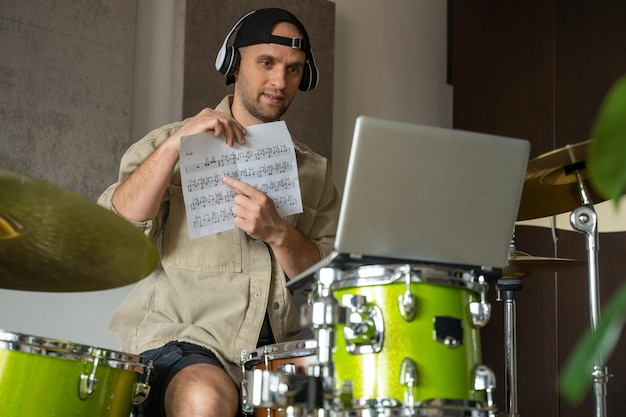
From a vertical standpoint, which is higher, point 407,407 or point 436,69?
point 436,69

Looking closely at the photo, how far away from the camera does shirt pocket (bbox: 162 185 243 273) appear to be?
6.63 feet

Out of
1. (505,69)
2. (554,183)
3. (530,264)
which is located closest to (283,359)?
(554,183)

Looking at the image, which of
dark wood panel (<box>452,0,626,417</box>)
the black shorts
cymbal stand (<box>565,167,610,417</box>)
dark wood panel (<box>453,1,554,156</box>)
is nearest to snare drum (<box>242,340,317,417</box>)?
the black shorts

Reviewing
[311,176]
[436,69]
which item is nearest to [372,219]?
[311,176]

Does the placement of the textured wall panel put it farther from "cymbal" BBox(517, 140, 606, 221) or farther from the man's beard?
"cymbal" BBox(517, 140, 606, 221)

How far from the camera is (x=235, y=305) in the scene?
198cm

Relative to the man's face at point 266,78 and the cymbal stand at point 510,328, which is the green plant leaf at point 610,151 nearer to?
the man's face at point 266,78

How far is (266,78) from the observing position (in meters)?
2.19

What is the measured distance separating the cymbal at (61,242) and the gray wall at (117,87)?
0.81 meters

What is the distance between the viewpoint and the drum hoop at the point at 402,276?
1.20 metres

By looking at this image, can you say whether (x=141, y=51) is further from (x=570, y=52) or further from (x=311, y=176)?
(x=570, y=52)

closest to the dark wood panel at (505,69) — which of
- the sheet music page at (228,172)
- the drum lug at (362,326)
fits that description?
the sheet music page at (228,172)

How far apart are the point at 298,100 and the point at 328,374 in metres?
1.69

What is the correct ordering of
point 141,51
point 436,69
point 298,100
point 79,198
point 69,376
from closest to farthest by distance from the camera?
point 79,198
point 69,376
point 141,51
point 298,100
point 436,69
